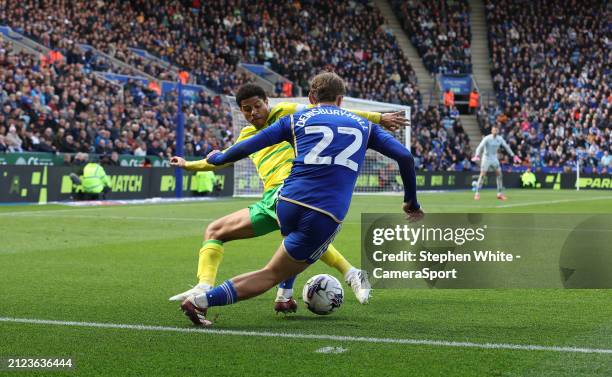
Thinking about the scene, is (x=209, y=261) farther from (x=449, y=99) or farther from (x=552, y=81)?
(x=552, y=81)

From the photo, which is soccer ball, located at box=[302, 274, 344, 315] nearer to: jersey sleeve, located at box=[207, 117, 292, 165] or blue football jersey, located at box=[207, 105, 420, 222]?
blue football jersey, located at box=[207, 105, 420, 222]

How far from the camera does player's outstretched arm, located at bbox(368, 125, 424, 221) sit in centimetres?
627

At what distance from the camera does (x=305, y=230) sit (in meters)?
6.10

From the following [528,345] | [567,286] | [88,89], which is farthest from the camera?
[88,89]

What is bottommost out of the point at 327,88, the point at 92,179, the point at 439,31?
the point at 92,179

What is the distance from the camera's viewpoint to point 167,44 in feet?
133

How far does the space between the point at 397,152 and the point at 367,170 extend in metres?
23.1

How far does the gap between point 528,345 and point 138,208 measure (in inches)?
680

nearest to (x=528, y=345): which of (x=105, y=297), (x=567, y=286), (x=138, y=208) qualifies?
(x=567, y=286)

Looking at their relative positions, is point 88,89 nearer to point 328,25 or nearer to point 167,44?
point 167,44

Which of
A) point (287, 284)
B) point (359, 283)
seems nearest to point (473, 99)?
point (359, 283)

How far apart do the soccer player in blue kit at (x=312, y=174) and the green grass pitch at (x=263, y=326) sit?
1.37 feet

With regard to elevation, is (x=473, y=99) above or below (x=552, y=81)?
below

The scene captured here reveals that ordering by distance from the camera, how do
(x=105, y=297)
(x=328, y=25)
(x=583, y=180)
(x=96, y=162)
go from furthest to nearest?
(x=328, y=25)
(x=583, y=180)
(x=96, y=162)
(x=105, y=297)
